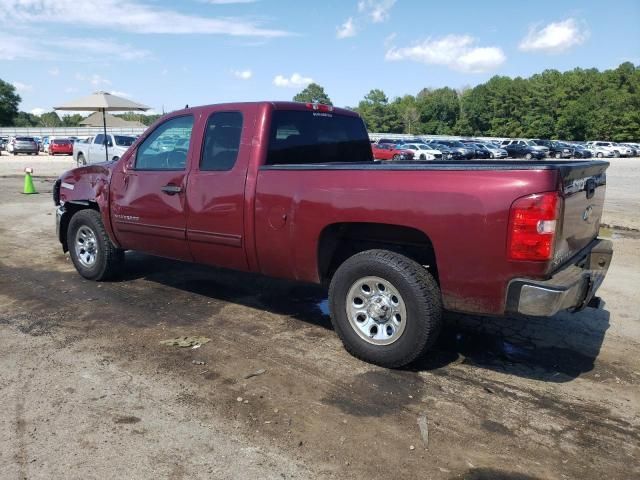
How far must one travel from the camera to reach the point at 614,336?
473 cm

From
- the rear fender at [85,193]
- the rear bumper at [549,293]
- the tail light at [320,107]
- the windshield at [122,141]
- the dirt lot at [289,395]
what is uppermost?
the tail light at [320,107]

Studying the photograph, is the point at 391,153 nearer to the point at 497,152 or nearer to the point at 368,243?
the point at 497,152

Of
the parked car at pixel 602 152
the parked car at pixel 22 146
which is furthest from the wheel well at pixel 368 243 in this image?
the parked car at pixel 602 152

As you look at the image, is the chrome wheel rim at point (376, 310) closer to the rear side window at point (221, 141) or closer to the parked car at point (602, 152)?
the rear side window at point (221, 141)

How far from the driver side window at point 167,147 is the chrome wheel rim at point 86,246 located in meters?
1.25

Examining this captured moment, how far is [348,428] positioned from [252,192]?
2044mm

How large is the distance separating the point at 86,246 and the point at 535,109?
10589 centimetres

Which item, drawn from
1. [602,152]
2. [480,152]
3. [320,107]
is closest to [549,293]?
[320,107]

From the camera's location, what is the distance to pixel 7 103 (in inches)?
4313

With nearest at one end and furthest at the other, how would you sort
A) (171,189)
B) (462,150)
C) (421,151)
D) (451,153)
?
(171,189) → (421,151) → (451,153) → (462,150)

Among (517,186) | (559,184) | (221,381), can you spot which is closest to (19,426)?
(221,381)

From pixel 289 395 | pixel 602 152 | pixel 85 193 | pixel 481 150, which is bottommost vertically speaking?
pixel 289 395

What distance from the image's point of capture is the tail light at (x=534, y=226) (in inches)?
127

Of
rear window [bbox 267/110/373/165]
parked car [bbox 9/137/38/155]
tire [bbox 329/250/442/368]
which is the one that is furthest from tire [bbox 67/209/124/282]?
parked car [bbox 9/137/38/155]
